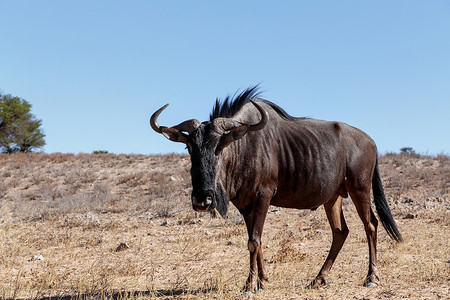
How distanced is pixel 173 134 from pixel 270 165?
4.15ft

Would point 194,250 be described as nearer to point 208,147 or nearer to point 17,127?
point 208,147

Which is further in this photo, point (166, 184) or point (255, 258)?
point (166, 184)

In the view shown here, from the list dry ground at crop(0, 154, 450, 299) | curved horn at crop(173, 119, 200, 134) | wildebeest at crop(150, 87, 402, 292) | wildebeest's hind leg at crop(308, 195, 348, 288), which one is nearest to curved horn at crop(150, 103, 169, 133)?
wildebeest at crop(150, 87, 402, 292)

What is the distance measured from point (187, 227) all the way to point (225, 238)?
147 cm

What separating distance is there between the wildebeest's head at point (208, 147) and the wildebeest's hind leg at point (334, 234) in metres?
1.87

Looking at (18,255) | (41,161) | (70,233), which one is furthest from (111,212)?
(41,161)

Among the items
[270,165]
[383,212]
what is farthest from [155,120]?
[383,212]

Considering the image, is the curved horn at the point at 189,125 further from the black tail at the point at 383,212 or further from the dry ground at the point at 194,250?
the black tail at the point at 383,212

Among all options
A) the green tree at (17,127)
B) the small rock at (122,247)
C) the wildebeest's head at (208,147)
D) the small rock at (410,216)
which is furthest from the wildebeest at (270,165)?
the green tree at (17,127)

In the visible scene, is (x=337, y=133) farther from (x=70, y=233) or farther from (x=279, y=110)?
(x=70, y=233)

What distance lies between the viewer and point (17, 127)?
41.7 m

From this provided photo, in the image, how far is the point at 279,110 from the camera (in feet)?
20.8

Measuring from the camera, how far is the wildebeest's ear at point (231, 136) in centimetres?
512

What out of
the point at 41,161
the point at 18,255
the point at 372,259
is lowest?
the point at 18,255
